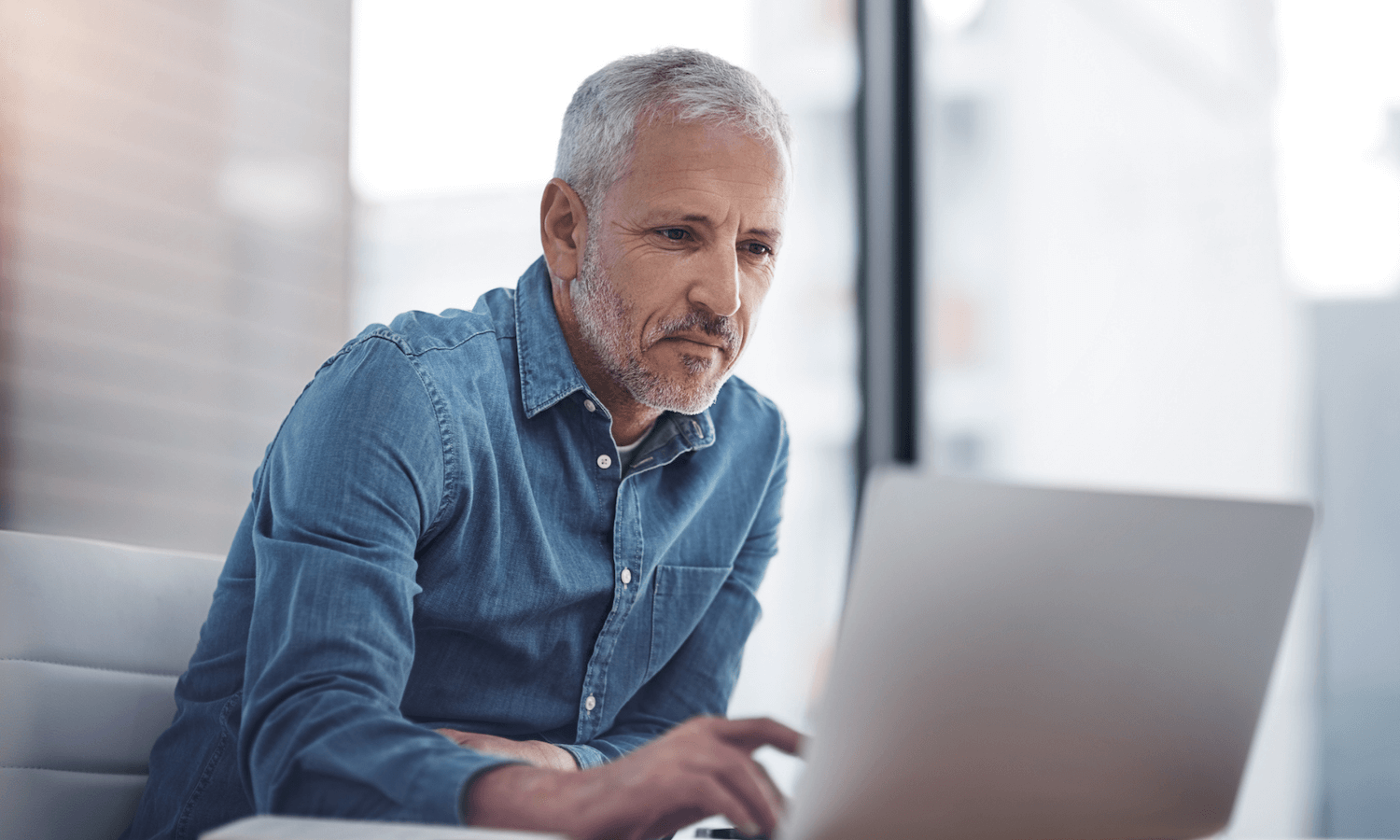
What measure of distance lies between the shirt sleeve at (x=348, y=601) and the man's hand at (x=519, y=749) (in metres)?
0.22

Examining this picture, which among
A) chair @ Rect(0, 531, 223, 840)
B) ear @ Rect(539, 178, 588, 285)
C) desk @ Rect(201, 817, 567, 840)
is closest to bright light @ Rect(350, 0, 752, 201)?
ear @ Rect(539, 178, 588, 285)

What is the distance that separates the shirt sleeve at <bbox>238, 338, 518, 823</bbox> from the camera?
2.75 ft

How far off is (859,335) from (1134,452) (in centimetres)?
69

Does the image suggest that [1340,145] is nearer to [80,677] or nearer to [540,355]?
[540,355]

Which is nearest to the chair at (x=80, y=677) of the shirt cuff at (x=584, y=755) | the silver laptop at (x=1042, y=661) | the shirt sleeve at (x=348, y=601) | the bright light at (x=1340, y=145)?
the shirt sleeve at (x=348, y=601)

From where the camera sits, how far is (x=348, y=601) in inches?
36.7

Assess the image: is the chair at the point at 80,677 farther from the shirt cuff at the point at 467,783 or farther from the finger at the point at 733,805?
the finger at the point at 733,805

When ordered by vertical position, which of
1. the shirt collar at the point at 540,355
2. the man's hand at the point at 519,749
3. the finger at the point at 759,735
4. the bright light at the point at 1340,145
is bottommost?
the man's hand at the point at 519,749

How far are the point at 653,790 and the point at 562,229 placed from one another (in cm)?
82

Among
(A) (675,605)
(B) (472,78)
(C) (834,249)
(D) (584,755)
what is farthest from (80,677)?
(C) (834,249)

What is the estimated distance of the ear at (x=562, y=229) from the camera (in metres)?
1.41

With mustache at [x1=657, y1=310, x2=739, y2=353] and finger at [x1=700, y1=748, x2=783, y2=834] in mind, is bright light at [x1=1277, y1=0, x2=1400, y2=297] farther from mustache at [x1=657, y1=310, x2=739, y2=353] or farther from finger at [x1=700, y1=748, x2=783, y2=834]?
finger at [x1=700, y1=748, x2=783, y2=834]

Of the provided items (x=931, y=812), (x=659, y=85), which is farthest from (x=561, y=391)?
(x=931, y=812)

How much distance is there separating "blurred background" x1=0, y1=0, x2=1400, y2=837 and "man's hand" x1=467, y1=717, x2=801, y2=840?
38.8 inches
